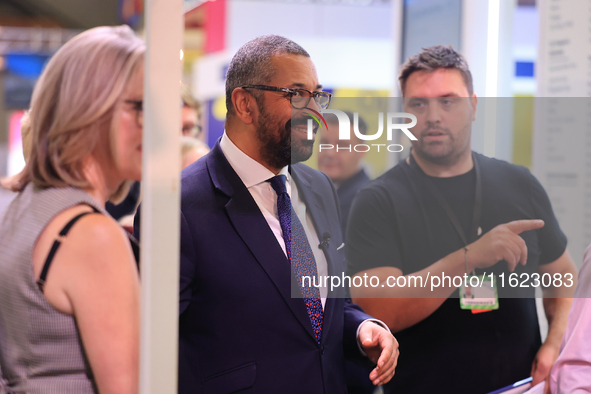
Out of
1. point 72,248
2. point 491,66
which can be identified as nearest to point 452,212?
point 491,66

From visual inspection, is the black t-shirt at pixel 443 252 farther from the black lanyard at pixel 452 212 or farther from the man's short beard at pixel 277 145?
the man's short beard at pixel 277 145

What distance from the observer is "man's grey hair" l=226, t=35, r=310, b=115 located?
4.06 feet

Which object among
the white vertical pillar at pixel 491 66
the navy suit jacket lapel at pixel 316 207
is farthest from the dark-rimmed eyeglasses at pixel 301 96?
the white vertical pillar at pixel 491 66

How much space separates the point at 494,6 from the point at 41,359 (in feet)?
5.79

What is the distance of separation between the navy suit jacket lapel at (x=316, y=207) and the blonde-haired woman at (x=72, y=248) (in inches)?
18.4

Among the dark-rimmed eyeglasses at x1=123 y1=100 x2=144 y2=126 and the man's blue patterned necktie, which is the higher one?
the dark-rimmed eyeglasses at x1=123 y1=100 x2=144 y2=126

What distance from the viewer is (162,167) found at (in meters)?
1.00

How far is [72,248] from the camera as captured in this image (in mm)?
1031

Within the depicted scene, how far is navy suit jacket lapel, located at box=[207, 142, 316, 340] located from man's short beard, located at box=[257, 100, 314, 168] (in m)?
0.10

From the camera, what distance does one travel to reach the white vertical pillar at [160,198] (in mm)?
994

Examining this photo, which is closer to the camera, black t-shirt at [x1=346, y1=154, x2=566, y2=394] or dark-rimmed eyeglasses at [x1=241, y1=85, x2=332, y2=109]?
dark-rimmed eyeglasses at [x1=241, y1=85, x2=332, y2=109]
